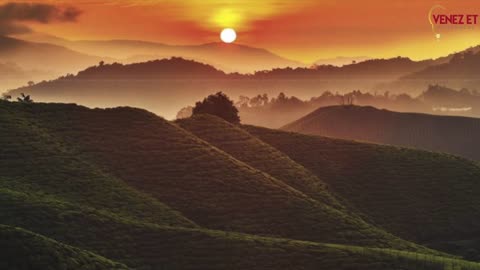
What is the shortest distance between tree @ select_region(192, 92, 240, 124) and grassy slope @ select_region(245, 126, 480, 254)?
113 feet

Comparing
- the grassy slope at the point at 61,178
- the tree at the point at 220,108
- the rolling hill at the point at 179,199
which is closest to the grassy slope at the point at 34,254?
the rolling hill at the point at 179,199

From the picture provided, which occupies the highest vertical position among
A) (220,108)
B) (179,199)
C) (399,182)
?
(220,108)

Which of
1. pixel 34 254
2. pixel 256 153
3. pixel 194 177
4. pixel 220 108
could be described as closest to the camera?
pixel 34 254

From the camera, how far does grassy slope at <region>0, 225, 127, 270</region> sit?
53.5 metres

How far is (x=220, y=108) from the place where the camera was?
181 m

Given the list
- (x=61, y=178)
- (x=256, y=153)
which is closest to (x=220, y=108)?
Result: (x=256, y=153)

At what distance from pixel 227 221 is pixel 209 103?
97.8 m

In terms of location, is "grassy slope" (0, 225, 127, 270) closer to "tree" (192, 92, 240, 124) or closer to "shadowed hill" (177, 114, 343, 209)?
"shadowed hill" (177, 114, 343, 209)

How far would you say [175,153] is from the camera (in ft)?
356

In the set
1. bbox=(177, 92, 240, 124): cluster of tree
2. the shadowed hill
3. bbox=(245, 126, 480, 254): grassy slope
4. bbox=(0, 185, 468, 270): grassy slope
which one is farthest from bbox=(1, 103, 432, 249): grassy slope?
bbox=(177, 92, 240, 124): cluster of tree

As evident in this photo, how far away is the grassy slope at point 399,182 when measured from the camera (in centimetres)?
10856

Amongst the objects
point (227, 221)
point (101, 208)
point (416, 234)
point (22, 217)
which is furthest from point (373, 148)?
point (22, 217)

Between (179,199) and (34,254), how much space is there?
39453 millimetres

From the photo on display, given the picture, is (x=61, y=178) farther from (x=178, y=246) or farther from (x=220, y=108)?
(x=220, y=108)
